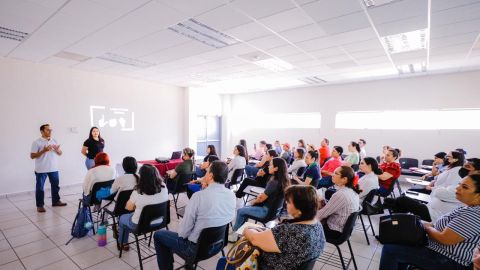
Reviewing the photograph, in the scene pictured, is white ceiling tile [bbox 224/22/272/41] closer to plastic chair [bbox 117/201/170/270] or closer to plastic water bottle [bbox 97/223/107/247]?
plastic chair [bbox 117/201/170/270]

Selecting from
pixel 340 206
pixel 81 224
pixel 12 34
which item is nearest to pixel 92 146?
pixel 81 224

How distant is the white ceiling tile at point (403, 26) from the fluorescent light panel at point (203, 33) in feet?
7.13

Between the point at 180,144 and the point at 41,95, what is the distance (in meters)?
4.16

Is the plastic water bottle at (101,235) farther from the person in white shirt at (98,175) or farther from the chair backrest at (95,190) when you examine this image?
the person in white shirt at (98,175)

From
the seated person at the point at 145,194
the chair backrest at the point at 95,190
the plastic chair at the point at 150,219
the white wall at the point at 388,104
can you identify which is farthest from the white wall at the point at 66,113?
the plastic chair at the point at 150,219

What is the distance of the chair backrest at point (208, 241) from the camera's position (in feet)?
6.40

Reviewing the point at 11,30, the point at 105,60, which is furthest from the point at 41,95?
the point at 11,30

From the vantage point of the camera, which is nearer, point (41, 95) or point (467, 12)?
point (467, 12)

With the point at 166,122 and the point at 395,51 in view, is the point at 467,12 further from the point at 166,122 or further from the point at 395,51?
the point at 166,122

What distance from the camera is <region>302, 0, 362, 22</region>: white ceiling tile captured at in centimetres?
268

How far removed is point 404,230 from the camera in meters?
1.97

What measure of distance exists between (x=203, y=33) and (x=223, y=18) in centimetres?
65

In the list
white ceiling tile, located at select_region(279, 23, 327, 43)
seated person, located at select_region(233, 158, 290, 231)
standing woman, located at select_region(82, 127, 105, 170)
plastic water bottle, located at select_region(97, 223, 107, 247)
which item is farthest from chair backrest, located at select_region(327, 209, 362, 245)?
standing woman, located at select_region(82, 127, 105, 170)

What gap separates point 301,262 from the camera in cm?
146
